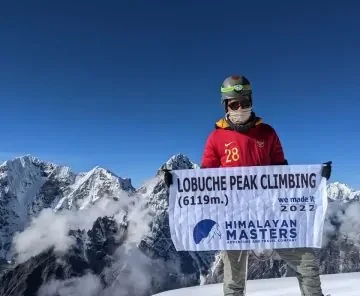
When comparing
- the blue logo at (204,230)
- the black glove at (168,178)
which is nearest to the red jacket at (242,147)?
the black glove at (168,178)

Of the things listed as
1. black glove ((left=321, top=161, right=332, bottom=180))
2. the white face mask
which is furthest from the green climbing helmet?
black glove ((left=321, top=161, right=332, bottom=180))

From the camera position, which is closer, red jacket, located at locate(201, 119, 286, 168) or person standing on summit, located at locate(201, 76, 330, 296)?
person standing on summit, located at locate(201, 76, 330, 296)

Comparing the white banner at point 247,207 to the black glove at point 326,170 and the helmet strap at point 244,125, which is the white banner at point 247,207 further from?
the helmet strap at point 244,125

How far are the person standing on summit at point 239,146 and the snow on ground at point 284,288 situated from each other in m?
5.27

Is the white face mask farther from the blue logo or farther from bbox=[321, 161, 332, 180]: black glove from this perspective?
the blue logo

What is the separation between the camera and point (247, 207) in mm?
8125

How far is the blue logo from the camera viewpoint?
820cm

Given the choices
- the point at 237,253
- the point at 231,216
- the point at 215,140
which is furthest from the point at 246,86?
the point at 237,253

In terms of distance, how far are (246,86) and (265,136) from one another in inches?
34.7

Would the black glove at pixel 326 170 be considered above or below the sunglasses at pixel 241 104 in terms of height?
below

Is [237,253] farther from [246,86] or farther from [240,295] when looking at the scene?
[246,86]

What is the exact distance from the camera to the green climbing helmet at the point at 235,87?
7.72 m

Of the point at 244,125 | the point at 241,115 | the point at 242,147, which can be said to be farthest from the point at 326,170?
the point at 241,115

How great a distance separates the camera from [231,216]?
8.18 metres
